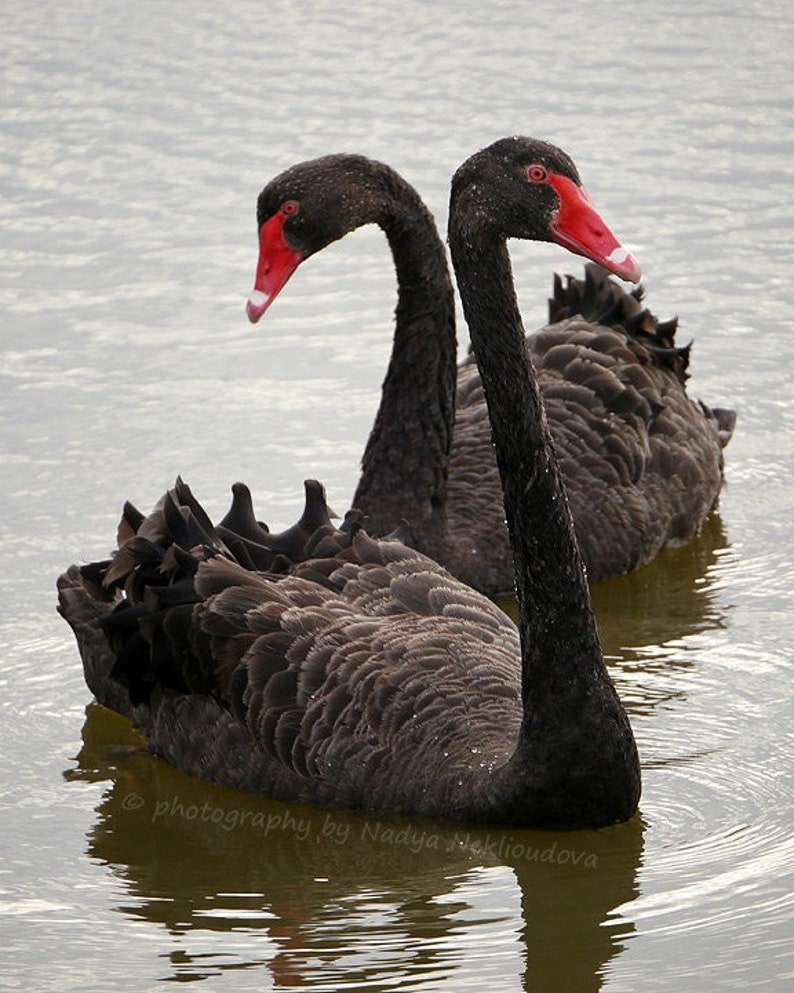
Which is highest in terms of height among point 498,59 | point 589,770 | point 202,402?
point 498,59

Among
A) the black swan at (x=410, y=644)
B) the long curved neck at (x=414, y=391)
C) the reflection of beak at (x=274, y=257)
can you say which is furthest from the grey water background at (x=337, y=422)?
the reflection of beak at (x=274, y=257)

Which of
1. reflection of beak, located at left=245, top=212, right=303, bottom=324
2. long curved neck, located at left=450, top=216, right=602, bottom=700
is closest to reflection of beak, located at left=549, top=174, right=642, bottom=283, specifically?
long curved neck, located at left=450, top=216, right=602, bottom=700

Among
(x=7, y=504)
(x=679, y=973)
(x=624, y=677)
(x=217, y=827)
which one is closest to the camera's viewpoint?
(x=679, y=973)

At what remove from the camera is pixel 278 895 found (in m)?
6.40

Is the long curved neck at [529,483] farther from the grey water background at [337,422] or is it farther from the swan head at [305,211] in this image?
the swan head at [305,211]

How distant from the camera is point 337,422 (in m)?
9.39

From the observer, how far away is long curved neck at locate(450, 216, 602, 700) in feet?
21.0

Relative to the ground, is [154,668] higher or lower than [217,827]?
higher

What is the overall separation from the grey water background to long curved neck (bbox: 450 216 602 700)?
0.51m

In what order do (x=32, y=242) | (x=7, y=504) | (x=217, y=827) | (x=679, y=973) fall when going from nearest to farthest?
(x=679, y=973)
(x=217, y=827)
(x=7, y=504)
(x=32, y=242)

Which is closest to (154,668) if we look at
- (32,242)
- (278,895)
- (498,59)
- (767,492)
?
(278,895)

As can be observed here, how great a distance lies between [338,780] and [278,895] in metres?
0.44

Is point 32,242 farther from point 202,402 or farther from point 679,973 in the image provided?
point 679,973

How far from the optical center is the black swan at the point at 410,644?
6.40 m
